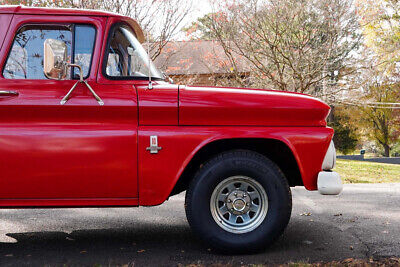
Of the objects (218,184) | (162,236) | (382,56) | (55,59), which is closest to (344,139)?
(382,56)

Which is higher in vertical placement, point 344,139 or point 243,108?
point 243,108

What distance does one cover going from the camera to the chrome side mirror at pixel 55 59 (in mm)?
3491

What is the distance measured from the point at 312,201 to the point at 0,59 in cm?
483

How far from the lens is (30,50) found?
389 cm

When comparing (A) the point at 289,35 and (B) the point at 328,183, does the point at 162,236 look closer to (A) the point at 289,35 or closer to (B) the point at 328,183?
(B) the point at 328,183

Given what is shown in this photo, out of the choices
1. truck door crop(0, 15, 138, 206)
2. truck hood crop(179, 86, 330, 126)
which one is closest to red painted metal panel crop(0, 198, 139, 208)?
truck door crop(0, 15, 138, 206)

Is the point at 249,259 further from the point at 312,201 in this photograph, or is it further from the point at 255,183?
the point at 312,201

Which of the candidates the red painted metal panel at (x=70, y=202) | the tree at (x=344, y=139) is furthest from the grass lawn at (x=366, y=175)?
the tree at (x=344, y=139)

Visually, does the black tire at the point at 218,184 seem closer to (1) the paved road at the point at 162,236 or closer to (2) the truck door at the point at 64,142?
(1) the paved road at the point at 162,236

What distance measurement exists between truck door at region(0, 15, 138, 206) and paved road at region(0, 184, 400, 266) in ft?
1.71

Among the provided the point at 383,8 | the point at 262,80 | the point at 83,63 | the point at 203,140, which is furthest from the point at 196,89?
the point at 383,8

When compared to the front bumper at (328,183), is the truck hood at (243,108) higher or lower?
higher

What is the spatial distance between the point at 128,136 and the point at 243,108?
1.00 metres

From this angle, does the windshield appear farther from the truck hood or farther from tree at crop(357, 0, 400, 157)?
tree at crop(357, 0, 400, 157)
